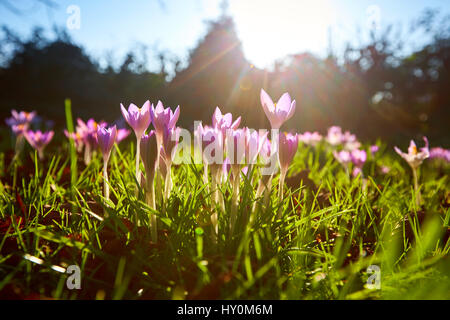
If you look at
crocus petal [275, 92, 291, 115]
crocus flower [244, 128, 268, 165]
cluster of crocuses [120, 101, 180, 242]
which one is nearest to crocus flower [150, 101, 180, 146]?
cluster of crocuses [120, 101, 180, 242]

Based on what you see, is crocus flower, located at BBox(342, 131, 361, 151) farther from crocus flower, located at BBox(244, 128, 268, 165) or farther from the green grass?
crocus flower, located at BBox(244, 128, 268, 165)

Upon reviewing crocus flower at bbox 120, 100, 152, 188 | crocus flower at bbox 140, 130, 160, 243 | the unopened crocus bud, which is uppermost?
crocus flower at bbox 120, 100, 152, 188

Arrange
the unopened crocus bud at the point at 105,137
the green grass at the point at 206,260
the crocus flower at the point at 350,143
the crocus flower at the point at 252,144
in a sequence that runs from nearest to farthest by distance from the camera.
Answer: the green grass at the point at 206,260, the crocus flower at the point at 252,144, the unopened crocus bud at the point at 105,137, the crocus flower at the point at 350,143

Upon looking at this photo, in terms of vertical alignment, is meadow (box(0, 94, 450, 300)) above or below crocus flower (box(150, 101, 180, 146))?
below

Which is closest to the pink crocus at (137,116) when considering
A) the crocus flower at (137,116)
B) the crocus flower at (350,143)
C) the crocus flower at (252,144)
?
the crocus flower at (137,116)

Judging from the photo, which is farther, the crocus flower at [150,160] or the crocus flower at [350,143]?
the crocus flower at [350,143]

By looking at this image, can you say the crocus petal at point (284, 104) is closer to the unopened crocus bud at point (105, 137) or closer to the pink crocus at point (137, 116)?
the pink crocus at point (137, 116)

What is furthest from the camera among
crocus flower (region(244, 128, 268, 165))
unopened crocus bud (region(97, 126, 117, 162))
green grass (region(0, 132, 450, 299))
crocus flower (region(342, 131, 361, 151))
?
crocus flower (region(342, 131, 361, 151))

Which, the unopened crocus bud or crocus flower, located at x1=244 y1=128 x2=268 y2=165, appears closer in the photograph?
crocus flower, located at x1=244 y1=128 x2=268 y2=165

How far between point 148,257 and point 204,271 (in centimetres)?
27

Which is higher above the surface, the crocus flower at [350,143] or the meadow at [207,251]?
the crocus flower at [350,143]
